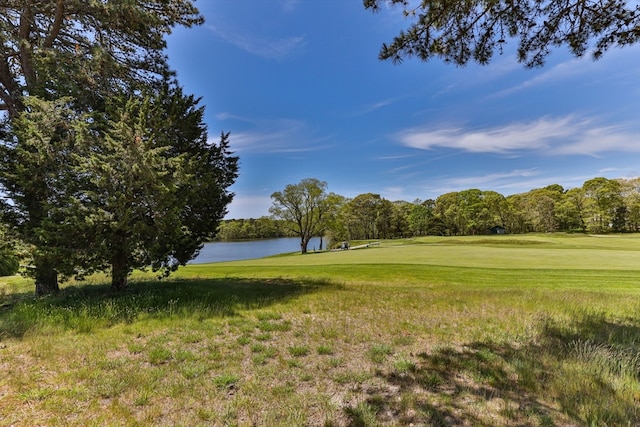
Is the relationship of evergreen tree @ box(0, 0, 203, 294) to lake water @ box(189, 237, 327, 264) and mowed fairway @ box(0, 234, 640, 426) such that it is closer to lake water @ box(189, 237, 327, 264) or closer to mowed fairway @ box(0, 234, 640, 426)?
mowed fairway @ box(0, 234, 640, 426)

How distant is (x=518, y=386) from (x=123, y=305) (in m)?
7.93

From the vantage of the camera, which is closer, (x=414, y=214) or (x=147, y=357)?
(x=147, y=357)

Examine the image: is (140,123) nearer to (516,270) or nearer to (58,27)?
(58,27)

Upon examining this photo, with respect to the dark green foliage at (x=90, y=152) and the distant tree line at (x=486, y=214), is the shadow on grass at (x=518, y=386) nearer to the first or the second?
the dark green foliage at (x=90, y=152)

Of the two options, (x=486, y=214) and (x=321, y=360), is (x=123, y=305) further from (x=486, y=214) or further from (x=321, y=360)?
(x=486, y=214)

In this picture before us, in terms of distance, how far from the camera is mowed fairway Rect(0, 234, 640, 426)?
293 cm

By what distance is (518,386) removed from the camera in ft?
11.3

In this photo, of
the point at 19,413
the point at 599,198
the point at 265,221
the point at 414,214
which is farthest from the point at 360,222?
the point at 19,413

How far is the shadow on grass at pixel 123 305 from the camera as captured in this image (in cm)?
571

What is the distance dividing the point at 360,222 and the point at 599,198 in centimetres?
4289

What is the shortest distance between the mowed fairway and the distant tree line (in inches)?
1364

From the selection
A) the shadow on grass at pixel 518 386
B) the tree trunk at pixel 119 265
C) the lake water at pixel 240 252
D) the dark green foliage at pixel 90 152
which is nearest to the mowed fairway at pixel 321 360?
the shadow on grass at pixel 518 386

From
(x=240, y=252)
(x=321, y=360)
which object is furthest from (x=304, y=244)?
(x=321, y=360)

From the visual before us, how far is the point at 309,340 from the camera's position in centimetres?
509
